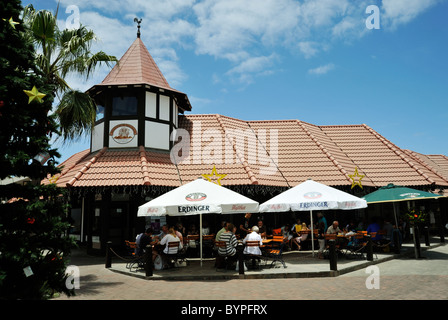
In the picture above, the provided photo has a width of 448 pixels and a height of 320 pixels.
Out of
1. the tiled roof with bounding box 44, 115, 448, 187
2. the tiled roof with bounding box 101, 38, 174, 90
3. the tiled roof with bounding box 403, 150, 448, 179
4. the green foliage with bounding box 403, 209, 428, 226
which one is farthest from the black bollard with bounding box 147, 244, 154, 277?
the tiled roof with bounding box 403, 150, 448, 179

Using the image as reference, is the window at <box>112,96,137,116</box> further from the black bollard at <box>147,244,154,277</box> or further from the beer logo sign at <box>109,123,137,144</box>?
the black bollard at <box>147,244,154,277</box>

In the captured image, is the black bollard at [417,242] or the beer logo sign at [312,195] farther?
the black bollard at [417,242]

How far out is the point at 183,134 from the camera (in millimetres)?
18062

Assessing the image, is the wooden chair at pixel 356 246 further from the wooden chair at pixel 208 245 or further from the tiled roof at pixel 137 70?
the tiled roof at pixel 137 70

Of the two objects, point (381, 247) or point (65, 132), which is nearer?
point (65, 132)

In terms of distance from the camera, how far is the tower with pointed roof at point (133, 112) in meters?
15.7

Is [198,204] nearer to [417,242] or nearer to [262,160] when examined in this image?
[262,160]

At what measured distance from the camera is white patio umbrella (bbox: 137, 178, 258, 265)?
1007 cm

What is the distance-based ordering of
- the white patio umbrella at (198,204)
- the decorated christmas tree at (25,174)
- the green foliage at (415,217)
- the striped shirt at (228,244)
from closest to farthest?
the decorated christmas tree at (25,174), the white patio umbrella at (198,204), the striped shirt at (228,244), the green foliage at (415,217)

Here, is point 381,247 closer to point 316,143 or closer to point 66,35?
point 316,143

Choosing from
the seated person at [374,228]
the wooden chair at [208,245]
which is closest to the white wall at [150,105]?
the wooden chair at [208,245]

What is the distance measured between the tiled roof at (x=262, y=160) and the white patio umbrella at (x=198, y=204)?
135 inches
